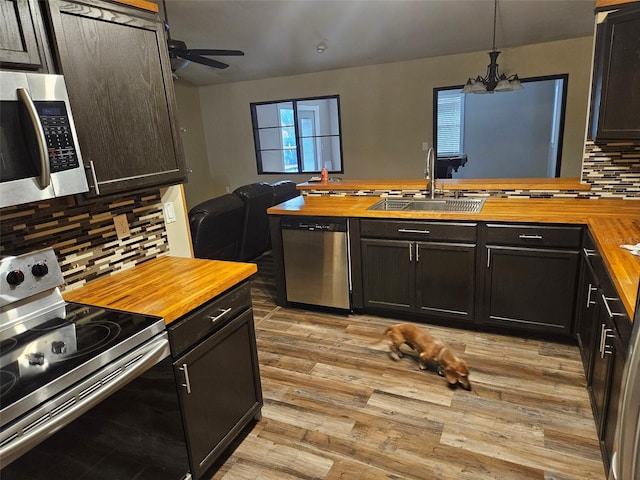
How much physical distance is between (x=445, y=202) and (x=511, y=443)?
1.82m

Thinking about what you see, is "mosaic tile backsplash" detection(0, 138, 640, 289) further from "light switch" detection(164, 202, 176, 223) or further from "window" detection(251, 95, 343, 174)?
"window" detection(251, 95, 343, 174)

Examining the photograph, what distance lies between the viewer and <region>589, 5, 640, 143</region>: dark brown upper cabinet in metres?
2.25

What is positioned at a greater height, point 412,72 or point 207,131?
point 412,72

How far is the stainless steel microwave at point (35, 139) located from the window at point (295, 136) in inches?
252

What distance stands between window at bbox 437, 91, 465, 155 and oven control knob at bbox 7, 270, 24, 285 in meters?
7.27

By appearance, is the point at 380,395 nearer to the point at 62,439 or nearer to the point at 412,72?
the point at 62,439

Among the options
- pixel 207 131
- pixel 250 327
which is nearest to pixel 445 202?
pixel 250 327

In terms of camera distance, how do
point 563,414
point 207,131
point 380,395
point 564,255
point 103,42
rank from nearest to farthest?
point 103,42 < point 563,414 < point 380,395 < point 564,255 < point 207,131

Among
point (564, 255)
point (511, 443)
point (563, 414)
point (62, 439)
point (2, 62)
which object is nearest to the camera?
point (62, 439)

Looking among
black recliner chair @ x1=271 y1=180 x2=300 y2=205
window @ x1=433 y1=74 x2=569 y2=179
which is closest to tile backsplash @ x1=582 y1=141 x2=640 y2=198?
black recliner chair @ x1=271 y1=180 x2=300 y2=205

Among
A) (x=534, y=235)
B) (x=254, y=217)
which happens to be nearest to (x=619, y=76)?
(x=534, y=235)

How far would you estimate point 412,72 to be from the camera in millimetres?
6328

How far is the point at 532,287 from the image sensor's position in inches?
106

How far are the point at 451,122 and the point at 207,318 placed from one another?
735 cm
